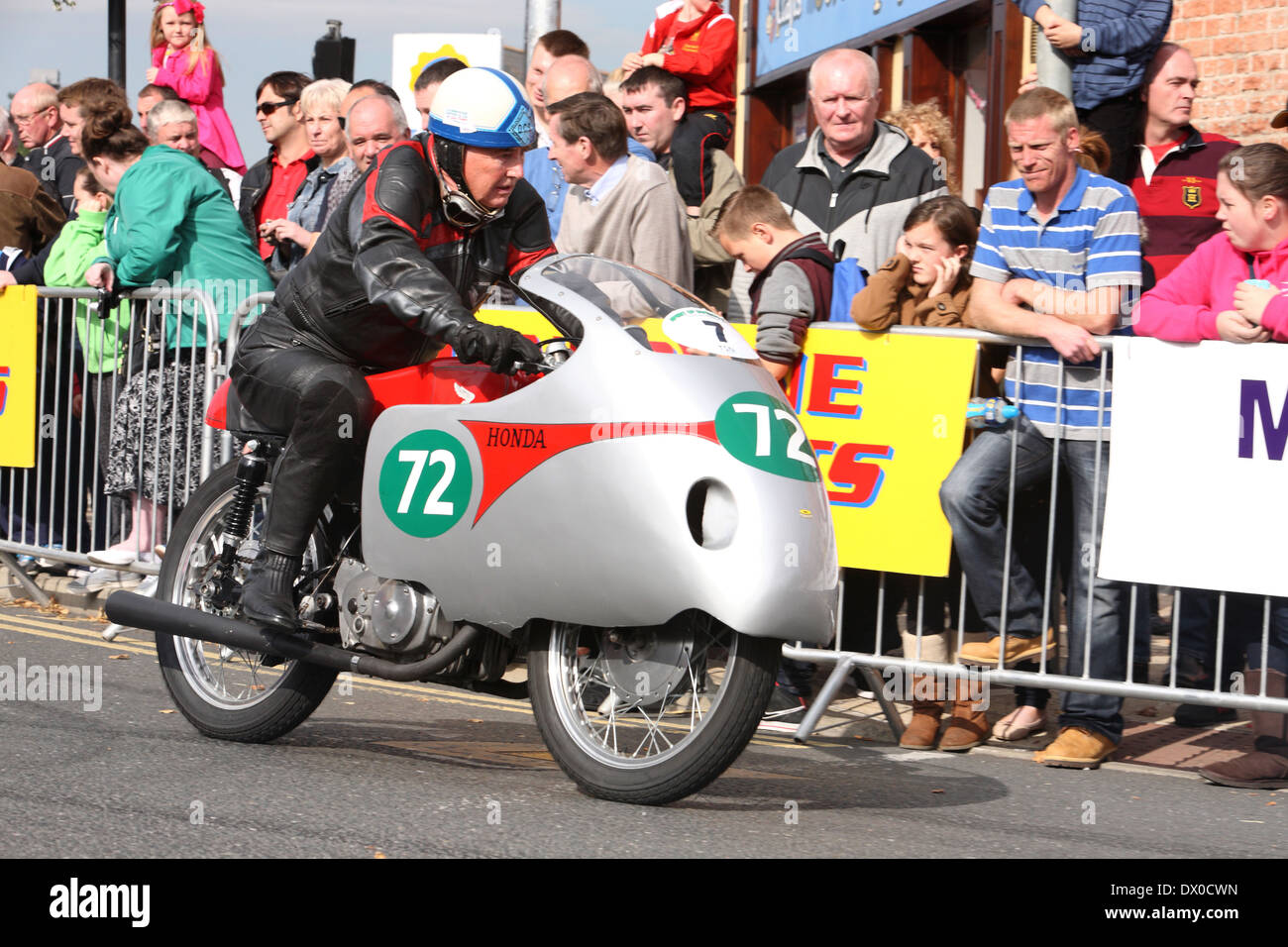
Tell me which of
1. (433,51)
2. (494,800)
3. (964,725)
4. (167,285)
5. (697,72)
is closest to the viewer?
(494,800)

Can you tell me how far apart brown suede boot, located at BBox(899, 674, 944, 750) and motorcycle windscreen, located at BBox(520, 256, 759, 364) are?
2.16 meters

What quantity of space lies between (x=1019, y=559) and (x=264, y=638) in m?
2.88

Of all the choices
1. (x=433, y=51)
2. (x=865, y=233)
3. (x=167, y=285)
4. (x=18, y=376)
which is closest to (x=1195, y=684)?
(x=865, y=233)

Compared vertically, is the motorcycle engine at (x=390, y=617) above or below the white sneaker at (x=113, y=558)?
above

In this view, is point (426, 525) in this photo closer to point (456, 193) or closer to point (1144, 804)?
point (456, 193)

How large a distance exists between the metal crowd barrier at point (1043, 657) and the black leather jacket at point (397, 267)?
1.74m

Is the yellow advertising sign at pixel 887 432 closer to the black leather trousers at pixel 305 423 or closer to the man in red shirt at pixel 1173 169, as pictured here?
the man in red shirt at pixel 1173 169

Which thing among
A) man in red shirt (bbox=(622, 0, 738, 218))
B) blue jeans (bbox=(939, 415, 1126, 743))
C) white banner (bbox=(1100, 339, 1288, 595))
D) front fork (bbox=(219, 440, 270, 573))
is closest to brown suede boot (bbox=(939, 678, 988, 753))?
blue jeans (bbox=(939, 415, 1126, 743))

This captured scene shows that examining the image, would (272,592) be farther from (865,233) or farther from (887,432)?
(865,233)

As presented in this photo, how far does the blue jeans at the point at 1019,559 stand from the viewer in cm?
672

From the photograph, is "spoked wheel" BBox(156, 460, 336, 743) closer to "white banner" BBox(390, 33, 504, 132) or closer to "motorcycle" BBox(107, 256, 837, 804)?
"motorcycle" BBox(107, 256, 837, 804)

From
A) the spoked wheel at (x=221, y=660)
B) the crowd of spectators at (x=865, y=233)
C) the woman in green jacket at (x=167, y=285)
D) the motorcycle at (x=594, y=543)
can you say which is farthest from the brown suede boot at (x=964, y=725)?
the woman in green jacket at (x=167, y=285)

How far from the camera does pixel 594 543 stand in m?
5.09

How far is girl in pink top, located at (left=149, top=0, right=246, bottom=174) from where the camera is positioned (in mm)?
12383
